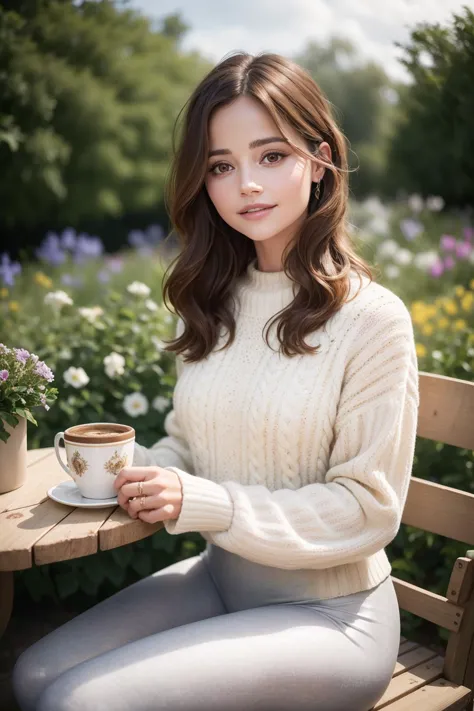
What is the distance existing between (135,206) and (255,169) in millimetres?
8619

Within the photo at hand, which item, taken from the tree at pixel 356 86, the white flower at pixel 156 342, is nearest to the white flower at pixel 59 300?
the white flower at pixel 156 342

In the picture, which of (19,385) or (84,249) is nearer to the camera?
(19,385)

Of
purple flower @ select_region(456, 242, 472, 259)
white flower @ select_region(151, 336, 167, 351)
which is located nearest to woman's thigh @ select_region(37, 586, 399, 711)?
white flower @ select_region(151, 336, 167, 351)

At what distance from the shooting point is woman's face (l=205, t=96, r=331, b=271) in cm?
195

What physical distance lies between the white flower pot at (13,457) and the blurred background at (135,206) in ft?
3.45

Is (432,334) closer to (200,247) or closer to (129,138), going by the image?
(200,247)

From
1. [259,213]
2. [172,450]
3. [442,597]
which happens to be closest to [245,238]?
[259,213]

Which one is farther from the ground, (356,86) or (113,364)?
(356,86)

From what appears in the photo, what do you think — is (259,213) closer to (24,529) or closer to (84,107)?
(24,529)

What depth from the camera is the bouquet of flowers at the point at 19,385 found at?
1.75 metres

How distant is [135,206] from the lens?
10.3 m

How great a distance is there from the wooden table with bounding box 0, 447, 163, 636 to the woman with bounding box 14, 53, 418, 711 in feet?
0.19

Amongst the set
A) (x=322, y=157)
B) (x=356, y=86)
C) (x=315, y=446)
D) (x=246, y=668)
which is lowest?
(x=246, y=668)

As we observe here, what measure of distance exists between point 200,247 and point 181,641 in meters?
1.17
